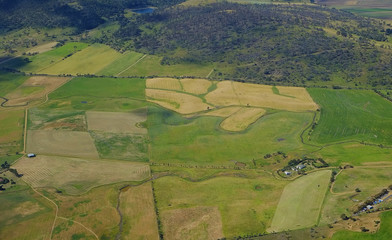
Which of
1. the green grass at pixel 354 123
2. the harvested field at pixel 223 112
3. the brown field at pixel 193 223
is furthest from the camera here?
the harvested field at pixel 223 112

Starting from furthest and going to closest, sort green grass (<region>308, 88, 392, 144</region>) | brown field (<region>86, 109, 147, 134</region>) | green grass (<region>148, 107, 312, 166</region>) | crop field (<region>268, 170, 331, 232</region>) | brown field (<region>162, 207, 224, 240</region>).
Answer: brown field (<region>86, 109, 147, 134</region>)
green grass (<region>308, 88, 392, 144</region>)
green grass (<region>148, 107, 312, 166</region>)
crop field (<region>268, 170, 331, 232</region>)
brown field (<region>162, 207, 224, 240</region>)

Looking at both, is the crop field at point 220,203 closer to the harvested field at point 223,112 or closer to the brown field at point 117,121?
the brown field at point 117,121

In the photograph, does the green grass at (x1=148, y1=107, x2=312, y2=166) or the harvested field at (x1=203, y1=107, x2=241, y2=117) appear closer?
the green grass at (x1=148, y1=107, x2=312, y2=166)

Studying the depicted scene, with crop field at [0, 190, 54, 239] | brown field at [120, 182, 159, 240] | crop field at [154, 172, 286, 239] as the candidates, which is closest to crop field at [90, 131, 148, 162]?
crop field at [154, 172, 286, 239]

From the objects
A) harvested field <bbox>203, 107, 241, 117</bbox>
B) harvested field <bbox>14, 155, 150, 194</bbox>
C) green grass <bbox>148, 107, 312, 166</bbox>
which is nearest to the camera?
harvested field <bbox>14, 155, 150, 194</bbox>

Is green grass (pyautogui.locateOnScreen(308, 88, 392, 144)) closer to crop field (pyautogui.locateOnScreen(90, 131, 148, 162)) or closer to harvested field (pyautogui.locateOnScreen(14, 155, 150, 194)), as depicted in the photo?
crop field (pyautogui.locateOnScreen(90, 131, 148, 162))

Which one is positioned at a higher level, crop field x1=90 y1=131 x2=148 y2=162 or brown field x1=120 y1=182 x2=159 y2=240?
crop field x1=90 y1=131 x2=148 y2=162

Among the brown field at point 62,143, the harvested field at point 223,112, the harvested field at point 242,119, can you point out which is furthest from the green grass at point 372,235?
the brown field at point 62,143

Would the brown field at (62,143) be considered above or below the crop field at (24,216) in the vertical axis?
above

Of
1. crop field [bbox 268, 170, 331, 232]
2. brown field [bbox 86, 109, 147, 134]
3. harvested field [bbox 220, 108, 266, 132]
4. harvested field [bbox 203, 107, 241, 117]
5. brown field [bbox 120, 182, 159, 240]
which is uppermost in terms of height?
brown field [bbox 86, 109, 147, 134]
